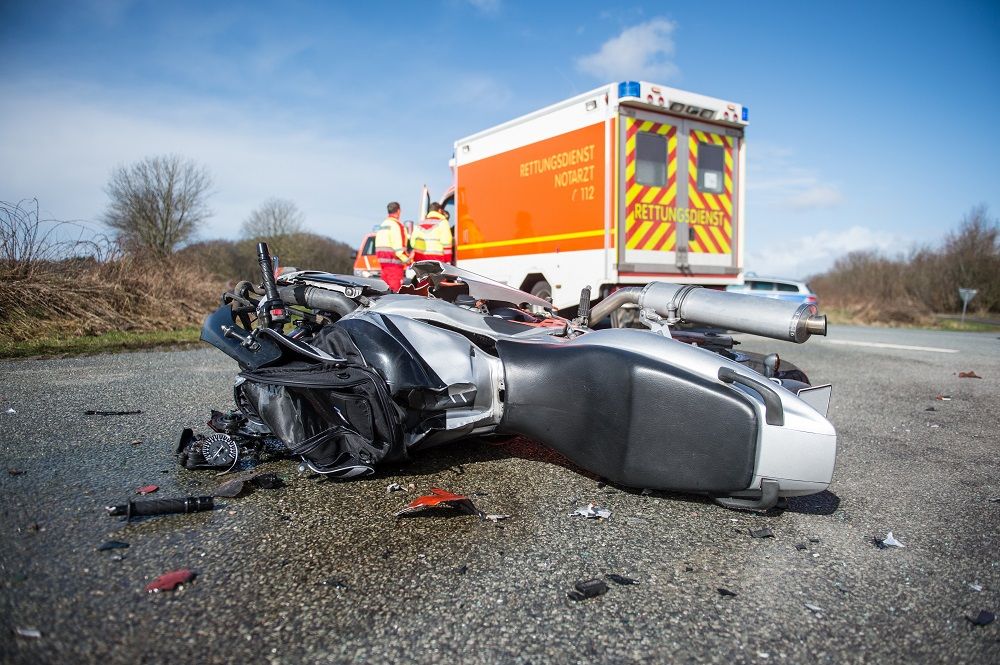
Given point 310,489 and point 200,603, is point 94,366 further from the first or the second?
point 200,603

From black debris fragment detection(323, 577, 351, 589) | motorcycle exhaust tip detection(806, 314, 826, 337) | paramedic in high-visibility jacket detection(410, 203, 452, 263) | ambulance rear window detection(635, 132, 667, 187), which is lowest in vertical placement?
black debris fragment detection(323, 577, 351, 589)

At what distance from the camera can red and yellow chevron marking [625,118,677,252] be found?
7418mm

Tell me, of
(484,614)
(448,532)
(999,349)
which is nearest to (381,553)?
(448,532)

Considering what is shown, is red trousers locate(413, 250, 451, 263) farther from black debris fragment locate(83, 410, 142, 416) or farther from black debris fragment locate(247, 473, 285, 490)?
black debris fragment locate(247, 473, 285, 490)

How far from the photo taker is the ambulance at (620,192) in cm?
741

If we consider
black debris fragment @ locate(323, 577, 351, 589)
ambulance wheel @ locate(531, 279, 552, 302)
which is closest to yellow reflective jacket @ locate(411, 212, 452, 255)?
ambulance wheel @ locate(531, 279, 552, 302)

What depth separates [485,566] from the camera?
2094 millimetres

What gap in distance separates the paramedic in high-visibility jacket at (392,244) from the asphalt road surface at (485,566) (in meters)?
5.74

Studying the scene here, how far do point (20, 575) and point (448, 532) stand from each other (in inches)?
51.7

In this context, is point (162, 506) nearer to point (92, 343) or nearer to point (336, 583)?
point (336, 583)

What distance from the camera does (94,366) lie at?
20.7 feet

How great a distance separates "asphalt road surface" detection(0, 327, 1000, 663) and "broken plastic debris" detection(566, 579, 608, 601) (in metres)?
0.03

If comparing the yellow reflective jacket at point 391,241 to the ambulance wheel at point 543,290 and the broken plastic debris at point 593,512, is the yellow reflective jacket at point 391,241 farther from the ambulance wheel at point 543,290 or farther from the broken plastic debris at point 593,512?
the broken plastic debris at point 593,512

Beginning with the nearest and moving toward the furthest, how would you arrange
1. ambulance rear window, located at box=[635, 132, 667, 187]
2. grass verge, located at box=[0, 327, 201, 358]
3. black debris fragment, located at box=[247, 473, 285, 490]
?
black debris fragment, located at box=[247, 473, 285, 490], grass verge, located at box=[0, 327, 201, 358], ambulance rear window, located at box=[635, 132, 667, 187]
